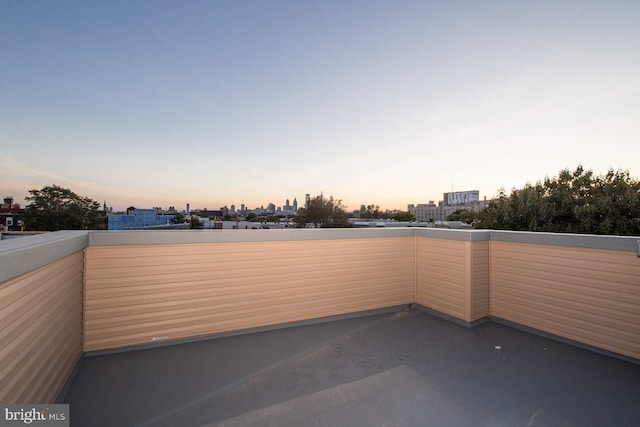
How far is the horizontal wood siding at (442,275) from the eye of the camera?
13.5ft

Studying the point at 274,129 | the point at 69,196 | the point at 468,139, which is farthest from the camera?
the point at 69,196

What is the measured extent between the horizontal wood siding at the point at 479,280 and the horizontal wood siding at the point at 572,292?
Answer: 0.11 m

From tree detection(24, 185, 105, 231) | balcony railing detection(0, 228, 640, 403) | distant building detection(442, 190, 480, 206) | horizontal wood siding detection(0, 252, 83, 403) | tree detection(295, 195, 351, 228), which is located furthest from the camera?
Answer: distant building detection(442, 190, 480, 206)

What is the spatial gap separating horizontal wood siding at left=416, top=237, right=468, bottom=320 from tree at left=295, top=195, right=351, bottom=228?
2628 centimetres

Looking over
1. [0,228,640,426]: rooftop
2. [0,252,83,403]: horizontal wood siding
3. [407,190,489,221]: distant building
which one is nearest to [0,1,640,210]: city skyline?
[0,228,640,426]: rooftop

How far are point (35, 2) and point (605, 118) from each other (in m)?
12.0

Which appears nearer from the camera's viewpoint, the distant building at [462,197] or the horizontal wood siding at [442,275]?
the horizontal wood siding at [442,275]

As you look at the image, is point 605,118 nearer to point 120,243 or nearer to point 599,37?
point 599,37

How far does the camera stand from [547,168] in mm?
10750

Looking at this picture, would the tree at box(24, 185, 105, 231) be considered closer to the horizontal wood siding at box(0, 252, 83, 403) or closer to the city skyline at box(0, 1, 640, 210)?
the city skyline at box(0, 1, 640, 210)

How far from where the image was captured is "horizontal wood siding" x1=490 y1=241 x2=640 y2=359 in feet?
10.1

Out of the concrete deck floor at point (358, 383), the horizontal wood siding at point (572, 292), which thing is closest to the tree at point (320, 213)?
the horizontal wood siding at point (572, 292)

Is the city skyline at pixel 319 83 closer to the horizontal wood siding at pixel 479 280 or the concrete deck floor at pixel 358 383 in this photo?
the horizontal wood siding at pixel 479 280

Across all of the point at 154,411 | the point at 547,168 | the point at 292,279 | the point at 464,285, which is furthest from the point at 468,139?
the point at 154,411
